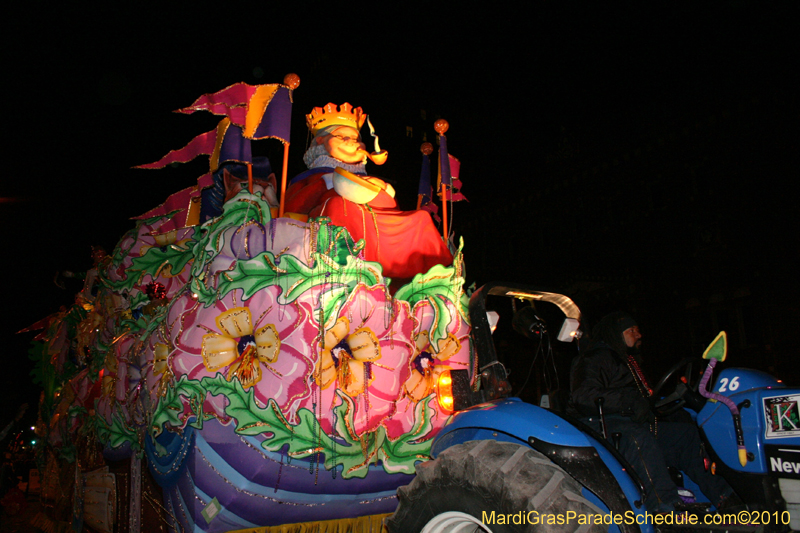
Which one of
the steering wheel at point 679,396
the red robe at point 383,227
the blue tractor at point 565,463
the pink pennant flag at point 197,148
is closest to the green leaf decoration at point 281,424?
the blue tractor at point 565,463

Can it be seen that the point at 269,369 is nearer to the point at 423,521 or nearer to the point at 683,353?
the point at 423,521

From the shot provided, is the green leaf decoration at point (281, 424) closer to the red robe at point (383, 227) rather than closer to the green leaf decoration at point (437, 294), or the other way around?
the green leaf decoration at point (437, 294)

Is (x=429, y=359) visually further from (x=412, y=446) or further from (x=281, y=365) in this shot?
(x=281, y=365)

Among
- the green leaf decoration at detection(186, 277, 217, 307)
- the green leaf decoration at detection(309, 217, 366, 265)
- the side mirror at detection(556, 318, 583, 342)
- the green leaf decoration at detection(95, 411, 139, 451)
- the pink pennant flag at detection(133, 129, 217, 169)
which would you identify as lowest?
the green leaf decoration at detection(95, 411, 139, 451)

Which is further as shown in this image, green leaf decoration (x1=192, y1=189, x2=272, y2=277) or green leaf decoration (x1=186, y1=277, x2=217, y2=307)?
green leaf decoration (x1=192, y1=189, x2=272, y2=277)

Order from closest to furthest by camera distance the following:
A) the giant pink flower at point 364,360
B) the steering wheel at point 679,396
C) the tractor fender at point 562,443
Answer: the tractor fender at point 562,443
the steering wheel at point 679,396
the giant pink flower at point 364,360

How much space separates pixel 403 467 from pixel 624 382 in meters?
1.47

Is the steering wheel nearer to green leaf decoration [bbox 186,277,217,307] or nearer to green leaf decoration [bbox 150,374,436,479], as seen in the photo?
green leaf decoration [bbox 150,374,436,479]

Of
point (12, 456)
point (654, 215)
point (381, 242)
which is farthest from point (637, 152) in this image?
point (12, 456)

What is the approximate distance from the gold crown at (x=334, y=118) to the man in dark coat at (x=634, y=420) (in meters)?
2.75

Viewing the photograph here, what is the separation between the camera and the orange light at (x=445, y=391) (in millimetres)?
3488

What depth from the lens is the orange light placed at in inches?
137

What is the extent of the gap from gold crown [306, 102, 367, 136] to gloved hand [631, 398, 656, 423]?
123 inches

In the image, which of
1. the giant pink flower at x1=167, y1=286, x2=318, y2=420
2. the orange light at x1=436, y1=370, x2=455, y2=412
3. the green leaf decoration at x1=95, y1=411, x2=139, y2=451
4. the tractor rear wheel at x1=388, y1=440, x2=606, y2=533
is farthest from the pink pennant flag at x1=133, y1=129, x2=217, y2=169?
the tractor rear wheel at x1=388, y1=440, x2=606, y2=533
